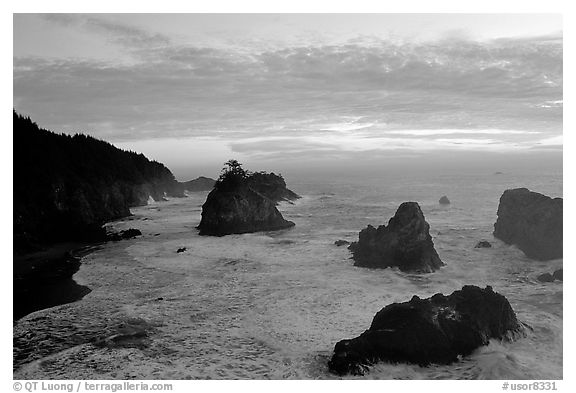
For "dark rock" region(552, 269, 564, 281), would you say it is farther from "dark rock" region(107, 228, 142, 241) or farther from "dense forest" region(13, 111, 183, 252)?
"dark rock" region(107, 228, 142, 241)

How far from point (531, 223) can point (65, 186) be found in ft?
102

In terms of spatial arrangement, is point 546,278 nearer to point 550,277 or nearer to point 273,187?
point 550,277

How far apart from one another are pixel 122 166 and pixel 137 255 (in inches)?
1150

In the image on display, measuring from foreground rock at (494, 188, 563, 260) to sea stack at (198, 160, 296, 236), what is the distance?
14.1m

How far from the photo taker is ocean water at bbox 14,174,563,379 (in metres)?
11.1

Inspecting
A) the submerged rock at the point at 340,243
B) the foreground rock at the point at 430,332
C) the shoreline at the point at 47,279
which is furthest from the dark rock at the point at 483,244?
the shoreline at the point at 47,279

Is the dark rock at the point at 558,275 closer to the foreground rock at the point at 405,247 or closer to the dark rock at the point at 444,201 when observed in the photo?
the foreground rock at the point at 405,247

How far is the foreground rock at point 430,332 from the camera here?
10984mm

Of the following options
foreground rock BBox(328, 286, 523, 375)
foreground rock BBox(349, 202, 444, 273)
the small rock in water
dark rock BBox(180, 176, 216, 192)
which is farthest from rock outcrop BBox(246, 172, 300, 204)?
foreground rock BBox(328, 286, 523, 375)

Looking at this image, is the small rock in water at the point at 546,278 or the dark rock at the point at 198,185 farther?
the dark rock at the point at 198,185

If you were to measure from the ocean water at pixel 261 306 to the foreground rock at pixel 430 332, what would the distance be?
1.02 ft

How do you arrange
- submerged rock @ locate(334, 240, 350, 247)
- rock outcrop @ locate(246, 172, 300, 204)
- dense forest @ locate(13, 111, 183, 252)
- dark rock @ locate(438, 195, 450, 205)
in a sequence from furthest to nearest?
rock outcrop @ locate(246, 172, 300, 204), dark rock @ locate(438, 195, 450, 205), dense forest @ locate(13, 111, 183, 252), submerged rock @ locate(334, 240, 350, 247)
